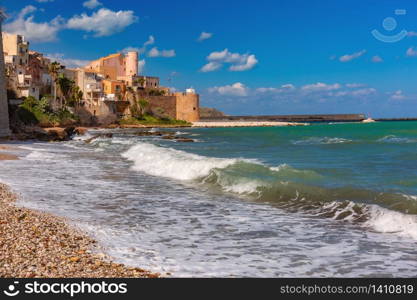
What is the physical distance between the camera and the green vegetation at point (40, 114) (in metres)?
53.8

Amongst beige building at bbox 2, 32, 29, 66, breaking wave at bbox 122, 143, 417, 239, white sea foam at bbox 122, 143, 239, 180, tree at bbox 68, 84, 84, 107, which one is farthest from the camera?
tree at bbox 68, 84, 84, 107

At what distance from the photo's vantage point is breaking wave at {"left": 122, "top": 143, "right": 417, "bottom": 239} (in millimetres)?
8525

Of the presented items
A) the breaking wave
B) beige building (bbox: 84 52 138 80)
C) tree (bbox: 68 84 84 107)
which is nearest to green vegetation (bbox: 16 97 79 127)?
tree (bbox: 68 84 84 107)

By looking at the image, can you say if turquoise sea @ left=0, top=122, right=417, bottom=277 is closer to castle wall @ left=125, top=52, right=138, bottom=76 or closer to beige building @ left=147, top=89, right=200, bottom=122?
beige building @ left=147, top=89, right=200, bottom=122

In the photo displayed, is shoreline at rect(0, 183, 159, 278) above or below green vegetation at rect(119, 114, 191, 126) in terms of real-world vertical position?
below

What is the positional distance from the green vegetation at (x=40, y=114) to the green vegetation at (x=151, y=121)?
1732 cm

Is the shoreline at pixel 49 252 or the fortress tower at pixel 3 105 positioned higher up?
the fortress tower at pixel 3 105

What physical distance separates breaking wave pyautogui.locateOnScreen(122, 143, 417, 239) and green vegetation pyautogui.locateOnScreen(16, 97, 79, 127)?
39836 millimetres

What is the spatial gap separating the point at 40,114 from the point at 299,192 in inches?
2014

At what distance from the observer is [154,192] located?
39.2 feet

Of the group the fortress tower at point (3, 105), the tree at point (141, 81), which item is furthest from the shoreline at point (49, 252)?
the tree at point (141, 81)

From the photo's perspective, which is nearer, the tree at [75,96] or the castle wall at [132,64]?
the tree at [75,96]

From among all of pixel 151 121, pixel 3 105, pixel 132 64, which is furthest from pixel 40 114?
pixel 132 64

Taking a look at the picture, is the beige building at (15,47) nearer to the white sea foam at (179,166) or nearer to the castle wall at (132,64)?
the castle wall at (132,64)
